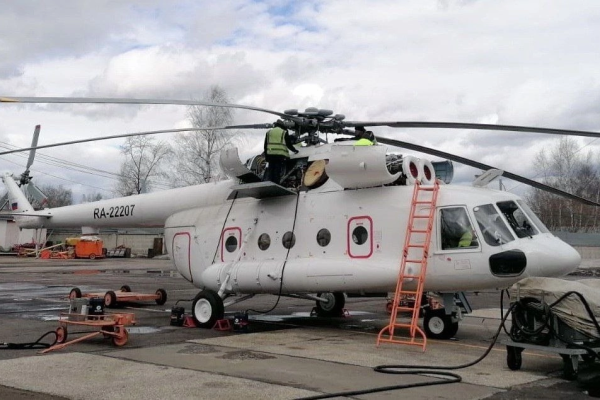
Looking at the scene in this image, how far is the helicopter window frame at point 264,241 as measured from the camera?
13.8 metres

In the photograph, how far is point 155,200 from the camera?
641 inches

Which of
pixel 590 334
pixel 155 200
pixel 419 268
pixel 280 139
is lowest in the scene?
pixel 590 334

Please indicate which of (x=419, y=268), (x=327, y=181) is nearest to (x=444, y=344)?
(x=419, y=268)

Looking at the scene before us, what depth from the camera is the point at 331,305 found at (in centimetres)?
1602

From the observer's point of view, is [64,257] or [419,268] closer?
[419,268]

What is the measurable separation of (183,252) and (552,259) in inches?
337

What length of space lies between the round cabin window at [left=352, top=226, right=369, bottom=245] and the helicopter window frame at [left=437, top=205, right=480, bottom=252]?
4.90 feet

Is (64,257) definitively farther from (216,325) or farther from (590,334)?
(590,334)

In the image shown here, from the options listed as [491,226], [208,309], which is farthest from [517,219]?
[208,309]

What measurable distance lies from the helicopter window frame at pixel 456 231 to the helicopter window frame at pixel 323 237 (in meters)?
2.36

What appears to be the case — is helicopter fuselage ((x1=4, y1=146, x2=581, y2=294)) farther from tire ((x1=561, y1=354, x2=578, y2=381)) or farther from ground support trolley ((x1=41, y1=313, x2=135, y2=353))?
ground support trolley ((x1=41, y1=313, x2=135, y2=353))

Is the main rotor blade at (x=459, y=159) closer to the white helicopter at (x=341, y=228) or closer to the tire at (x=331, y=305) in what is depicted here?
the white helicopter at (x=341, y=228)

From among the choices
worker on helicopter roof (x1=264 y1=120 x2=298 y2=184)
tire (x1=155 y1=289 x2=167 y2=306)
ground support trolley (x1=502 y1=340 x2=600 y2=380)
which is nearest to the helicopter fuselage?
worker on helicopter roof (x1=264 y1=120 x2=298 y2=184)

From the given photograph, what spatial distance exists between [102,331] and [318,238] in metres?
4.62
